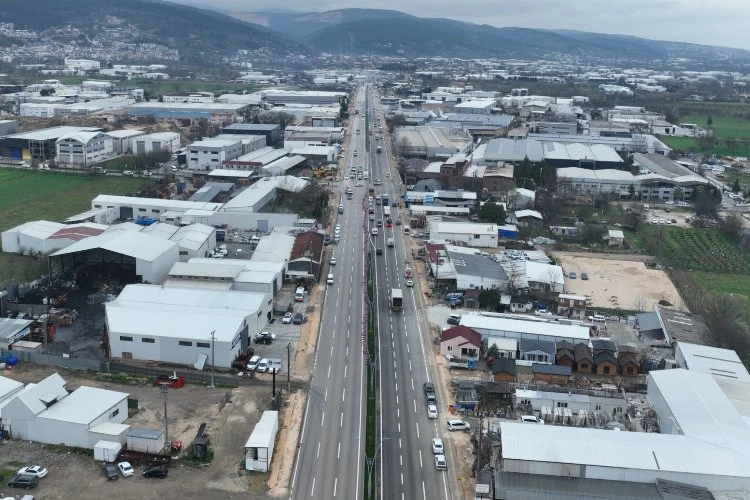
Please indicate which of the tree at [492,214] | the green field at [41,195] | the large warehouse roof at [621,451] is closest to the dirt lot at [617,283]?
the tree at [492,214]

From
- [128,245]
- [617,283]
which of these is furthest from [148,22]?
[617,283]

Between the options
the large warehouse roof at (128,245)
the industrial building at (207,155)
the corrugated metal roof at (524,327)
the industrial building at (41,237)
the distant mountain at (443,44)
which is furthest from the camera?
the distant mountain at (443,44)

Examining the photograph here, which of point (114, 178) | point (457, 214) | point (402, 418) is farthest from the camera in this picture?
point (114, 178)

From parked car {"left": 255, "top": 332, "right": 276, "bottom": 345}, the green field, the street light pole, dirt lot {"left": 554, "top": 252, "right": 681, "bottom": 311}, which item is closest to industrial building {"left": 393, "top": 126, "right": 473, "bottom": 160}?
the green field

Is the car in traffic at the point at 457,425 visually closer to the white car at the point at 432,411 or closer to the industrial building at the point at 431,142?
the white car at the point at 432,411

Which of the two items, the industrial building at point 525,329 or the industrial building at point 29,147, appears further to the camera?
the industrial building at point 29,147

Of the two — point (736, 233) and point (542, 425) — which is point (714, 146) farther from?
point (542, 425)

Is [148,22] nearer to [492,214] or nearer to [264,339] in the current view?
[492,214]

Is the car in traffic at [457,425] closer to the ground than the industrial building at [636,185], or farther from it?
closer to the ground

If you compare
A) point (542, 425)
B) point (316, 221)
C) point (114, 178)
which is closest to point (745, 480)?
point (542, 425)
